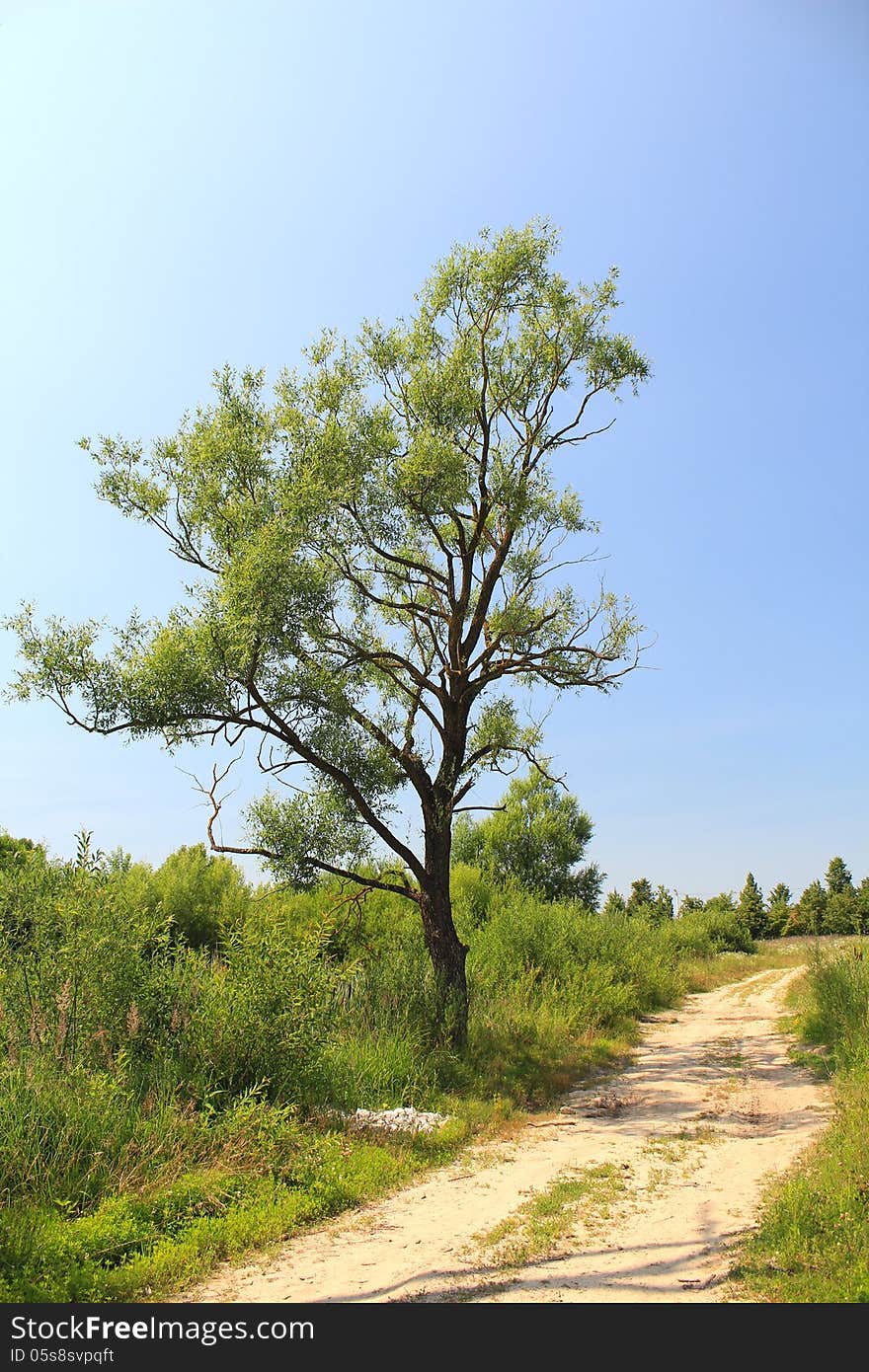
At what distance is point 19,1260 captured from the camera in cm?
493

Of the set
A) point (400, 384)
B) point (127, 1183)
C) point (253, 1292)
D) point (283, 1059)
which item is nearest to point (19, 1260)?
point (127, 1183)

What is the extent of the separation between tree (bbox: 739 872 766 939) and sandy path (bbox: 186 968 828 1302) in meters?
61.3

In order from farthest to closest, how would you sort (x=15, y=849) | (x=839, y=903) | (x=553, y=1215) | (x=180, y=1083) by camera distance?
1. (x=839, y=903)
2. (x=15, y=849)
3. (x=180, y=1083)
4. (x=553, y=1215)

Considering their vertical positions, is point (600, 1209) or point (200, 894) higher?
point (200, 894)

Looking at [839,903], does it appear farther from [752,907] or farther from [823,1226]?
[823,1226]

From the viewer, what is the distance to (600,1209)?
6.27 metres

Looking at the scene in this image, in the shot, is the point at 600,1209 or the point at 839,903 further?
the point at 839,903

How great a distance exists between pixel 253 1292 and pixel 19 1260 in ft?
4.76

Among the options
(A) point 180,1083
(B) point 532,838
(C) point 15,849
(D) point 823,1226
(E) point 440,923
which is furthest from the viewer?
(B) point 532,838

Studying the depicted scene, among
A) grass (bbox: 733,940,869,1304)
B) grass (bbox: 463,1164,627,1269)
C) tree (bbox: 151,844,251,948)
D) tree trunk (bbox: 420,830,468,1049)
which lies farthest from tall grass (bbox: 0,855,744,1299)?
tree (bbox: 151,844,251,948)

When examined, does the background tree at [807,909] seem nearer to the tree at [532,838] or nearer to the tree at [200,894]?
the tree at [532,838]

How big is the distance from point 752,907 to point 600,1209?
2791 inches

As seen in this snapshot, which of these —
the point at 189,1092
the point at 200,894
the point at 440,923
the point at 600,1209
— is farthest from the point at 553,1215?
the point at 200,894

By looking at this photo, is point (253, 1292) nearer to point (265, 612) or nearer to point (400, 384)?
point (265, 612)
